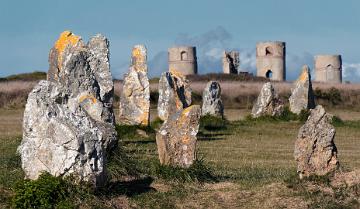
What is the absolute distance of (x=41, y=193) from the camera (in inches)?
572

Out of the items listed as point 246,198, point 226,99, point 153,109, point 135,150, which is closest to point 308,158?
point 246,198

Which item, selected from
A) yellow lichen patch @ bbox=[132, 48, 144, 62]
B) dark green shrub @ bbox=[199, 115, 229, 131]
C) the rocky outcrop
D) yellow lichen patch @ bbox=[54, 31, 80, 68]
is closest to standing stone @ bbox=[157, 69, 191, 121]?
dark green shrub @ bbox=[199, 115, 229, 131]

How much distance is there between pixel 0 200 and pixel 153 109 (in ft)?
98.7

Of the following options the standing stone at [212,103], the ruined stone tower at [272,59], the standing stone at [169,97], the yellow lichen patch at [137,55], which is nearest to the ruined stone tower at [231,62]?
the ruined stone tower at [272,59]

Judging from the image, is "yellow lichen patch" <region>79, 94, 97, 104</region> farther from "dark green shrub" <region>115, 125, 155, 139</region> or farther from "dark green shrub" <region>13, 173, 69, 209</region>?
"dark green shrub" <region>13, 173, 69, 209</region>

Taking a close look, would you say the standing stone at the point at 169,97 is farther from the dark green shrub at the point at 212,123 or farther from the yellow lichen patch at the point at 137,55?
the yellow lichen patch at the point at 137,55

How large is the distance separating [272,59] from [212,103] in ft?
155

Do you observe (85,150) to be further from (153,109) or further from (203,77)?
(203,77)

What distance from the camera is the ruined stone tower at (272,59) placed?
85.5 metres

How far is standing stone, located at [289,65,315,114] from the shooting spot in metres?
39.4

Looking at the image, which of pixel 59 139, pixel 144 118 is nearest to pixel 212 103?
pixel 144 118

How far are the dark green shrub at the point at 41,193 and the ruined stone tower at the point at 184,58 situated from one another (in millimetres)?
72730

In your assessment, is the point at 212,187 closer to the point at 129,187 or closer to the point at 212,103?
the point at 129,187

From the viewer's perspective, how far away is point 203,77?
69.1m
